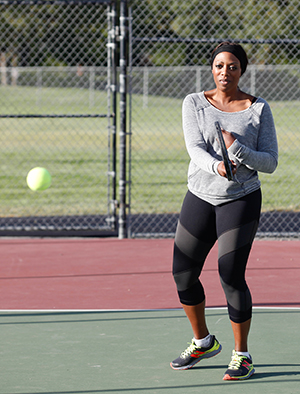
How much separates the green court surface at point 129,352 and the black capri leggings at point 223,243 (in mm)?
451

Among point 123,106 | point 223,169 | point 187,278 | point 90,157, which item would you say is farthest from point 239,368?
point 90,157

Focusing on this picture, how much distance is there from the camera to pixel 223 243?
12.8 feet

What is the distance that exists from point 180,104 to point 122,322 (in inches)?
898

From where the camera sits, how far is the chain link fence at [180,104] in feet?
31.9

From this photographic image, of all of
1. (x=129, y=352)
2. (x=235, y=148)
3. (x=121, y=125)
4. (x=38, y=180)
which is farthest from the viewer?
(x=121, y=125)

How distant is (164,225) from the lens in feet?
30.7

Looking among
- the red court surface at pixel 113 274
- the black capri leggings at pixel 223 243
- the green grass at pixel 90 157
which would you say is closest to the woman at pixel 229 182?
the black capri leggings at pixel 223 243

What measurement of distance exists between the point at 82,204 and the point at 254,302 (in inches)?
249

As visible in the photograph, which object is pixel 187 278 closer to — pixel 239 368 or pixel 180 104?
pixel 239 368

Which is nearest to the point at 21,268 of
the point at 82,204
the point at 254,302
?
the point at 254,302

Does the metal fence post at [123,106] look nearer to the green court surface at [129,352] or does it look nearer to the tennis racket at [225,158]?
the green court surface at [129,352]

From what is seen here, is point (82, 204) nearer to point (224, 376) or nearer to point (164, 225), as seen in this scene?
point (164, 225)

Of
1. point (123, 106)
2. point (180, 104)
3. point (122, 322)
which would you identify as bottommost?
point (180, 104)

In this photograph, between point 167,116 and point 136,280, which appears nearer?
point 136,280
